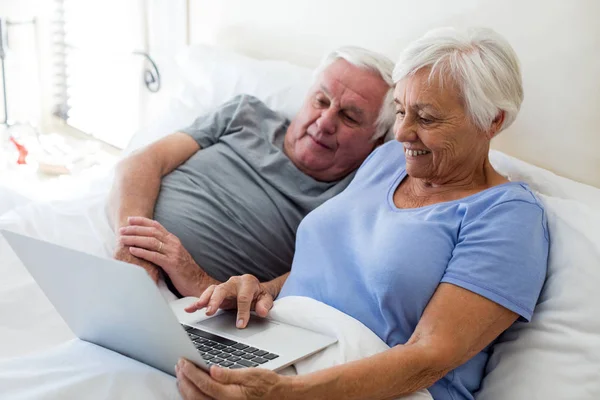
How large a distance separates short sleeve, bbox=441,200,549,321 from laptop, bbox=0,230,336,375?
0.80 feet

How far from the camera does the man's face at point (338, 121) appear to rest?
5.58 ft

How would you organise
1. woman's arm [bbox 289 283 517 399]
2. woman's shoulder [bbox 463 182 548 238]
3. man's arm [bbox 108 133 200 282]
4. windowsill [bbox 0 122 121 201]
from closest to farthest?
woman's arm [bbox 289 283 517 399] < woman's shoulder [bbox 463 182 548 238] < man's arm [bbox 108 133 200 282] < windowsill [bbox 0 122 121 201]

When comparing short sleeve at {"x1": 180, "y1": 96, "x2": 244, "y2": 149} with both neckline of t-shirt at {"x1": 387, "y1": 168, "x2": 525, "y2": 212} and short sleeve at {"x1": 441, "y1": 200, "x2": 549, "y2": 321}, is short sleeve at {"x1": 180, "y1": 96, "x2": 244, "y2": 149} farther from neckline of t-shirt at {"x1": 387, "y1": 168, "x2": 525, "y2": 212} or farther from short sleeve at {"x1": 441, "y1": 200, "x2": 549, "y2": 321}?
short sleeve at {"x1": 441, "y1": 200, "x2": 549, "y2": 321}

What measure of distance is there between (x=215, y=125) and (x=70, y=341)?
2.58ft

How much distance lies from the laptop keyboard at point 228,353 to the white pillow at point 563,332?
39 centimetres

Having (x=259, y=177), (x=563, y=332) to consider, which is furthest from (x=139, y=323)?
(x=259, y=177)

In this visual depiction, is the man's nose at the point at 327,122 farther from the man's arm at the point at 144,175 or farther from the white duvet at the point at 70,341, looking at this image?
the white duvet at the point at 70,341

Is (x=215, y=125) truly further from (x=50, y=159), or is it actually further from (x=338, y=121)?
(x=50, y=159)

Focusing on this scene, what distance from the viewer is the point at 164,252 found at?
61.0 inches

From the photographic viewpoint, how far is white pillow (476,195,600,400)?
1165 millimetres

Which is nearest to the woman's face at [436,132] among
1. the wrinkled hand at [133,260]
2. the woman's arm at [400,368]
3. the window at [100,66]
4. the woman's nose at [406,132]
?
the woman's nose at [406,132]

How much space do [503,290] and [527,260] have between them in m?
0.07

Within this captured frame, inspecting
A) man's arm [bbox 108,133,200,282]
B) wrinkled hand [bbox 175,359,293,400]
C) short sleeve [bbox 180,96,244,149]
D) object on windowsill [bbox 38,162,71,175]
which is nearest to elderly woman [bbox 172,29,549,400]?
wrinkled hand [bbox 175,359,293,400]

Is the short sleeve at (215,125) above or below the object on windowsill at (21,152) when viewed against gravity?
above
